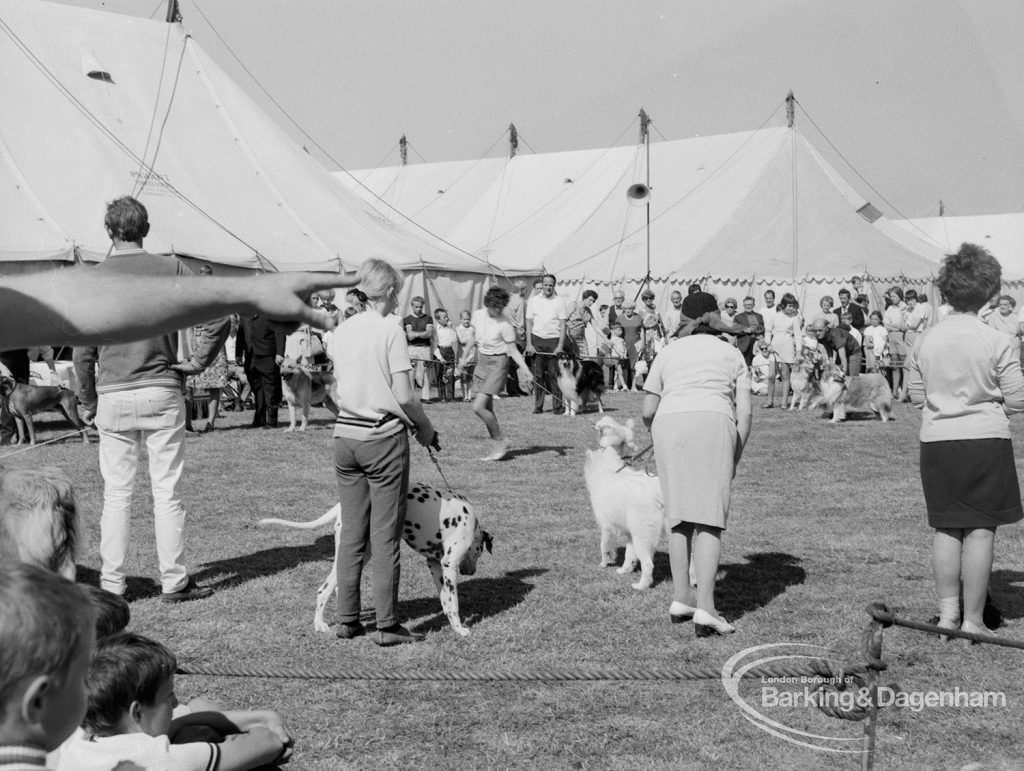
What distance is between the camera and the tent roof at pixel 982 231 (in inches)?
1352

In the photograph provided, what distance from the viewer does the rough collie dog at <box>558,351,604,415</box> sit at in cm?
1808

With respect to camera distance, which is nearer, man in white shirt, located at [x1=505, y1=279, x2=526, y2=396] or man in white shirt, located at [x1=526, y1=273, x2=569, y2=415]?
man in white shirt, located at [x1=526, y1=273, x2=569, y2=415]

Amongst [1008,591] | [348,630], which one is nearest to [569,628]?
[348,630]

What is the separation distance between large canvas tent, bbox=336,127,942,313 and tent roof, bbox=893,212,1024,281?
7.84 metres

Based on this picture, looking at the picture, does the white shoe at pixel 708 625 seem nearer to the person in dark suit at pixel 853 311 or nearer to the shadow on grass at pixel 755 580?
the shadow on grass at pixel 755 580

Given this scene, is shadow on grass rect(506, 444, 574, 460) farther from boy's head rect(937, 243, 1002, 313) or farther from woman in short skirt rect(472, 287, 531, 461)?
boy's head rect(937, 243, 1002, 313)

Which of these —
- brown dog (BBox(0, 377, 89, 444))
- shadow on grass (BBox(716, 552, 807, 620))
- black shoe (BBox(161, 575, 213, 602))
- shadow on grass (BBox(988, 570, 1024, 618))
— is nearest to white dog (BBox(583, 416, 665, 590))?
shadow on grass (BBox(716, 552, 807, 620))

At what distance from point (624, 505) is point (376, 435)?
6.93ft

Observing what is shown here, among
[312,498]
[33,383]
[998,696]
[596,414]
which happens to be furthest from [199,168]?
[998,696]

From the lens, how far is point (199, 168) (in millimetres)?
20469

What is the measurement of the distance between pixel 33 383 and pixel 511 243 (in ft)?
48.8

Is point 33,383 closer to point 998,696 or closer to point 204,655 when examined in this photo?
point 204,655

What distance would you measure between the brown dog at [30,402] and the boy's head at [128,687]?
1222 centimetres

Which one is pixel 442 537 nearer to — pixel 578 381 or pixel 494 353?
pixel 494 353
